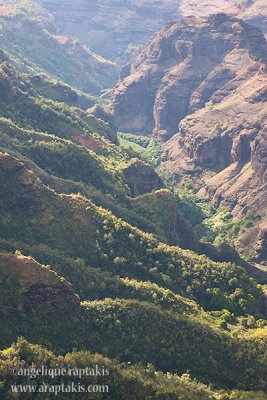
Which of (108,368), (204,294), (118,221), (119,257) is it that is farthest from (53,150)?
(108,368)

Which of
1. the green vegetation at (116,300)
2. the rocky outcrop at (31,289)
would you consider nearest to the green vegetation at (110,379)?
the green vegetation at (116,300)

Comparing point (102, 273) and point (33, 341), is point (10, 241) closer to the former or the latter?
point (102, 273)

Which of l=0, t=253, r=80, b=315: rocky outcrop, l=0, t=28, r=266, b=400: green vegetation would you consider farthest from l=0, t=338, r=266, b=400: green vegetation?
l=0, t=253, r=80, b=315: rocky outcrop

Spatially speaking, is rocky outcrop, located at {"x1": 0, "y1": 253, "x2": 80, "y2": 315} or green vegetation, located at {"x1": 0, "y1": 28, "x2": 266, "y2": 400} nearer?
green vegetation, located at {"x1": 0, "y1": 28, "x2": 266, "y2": 400}

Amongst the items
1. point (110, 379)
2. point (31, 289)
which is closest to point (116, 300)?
point (31, 289)

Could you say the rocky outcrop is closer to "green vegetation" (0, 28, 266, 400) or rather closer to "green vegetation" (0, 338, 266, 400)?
"green vegetation" (0, 28, 266, 400)

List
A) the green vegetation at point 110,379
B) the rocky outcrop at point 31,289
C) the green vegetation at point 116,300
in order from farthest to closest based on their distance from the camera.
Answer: the rocky outcrop at point 31,289 → the green vegetation at point 116,300 → the green vegetation at point 110,379

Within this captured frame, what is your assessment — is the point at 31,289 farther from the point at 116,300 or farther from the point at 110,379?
the point at 110,379

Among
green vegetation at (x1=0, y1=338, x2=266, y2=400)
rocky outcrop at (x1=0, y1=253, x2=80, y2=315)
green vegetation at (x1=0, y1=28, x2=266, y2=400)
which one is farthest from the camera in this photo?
rocky outcrop at (x1=0, y1=253, x2=80, y2=315)

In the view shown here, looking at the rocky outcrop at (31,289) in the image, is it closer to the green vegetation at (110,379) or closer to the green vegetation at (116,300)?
the green vegetation at (116,300)

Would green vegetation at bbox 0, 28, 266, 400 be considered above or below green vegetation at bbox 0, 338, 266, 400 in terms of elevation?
above

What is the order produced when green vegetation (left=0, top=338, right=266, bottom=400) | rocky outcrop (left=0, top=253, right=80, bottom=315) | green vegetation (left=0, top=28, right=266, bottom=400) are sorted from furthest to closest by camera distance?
rocky outcrop (left=0, top=253, right=80, bottom=315)
green vegetation (left=0, top=28, right=266, bottom=400)
green vegetation (left=0, top=338, right=266, bottom=400)
